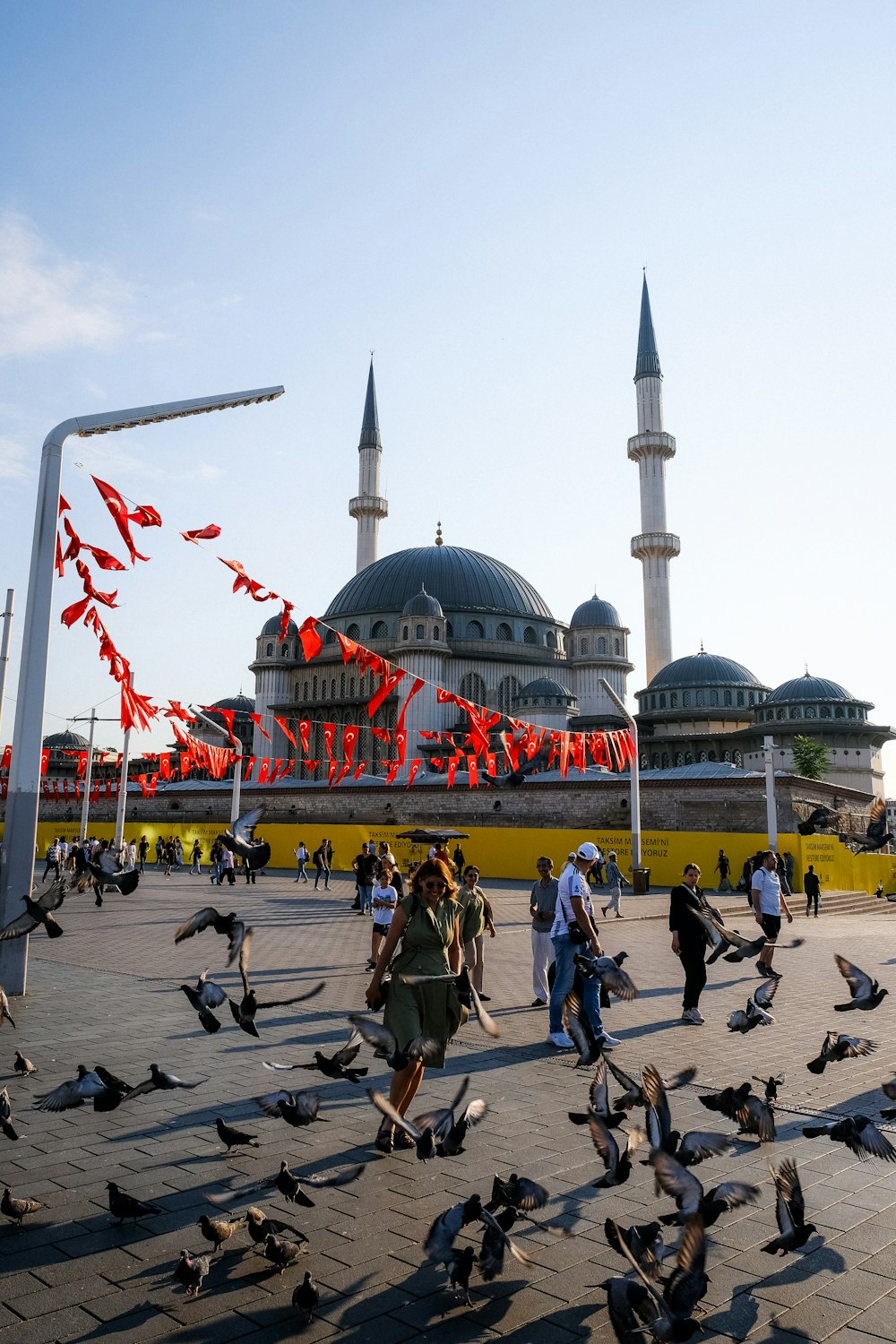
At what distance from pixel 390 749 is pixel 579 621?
1586 cm

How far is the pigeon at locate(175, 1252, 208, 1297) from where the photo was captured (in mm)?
3246

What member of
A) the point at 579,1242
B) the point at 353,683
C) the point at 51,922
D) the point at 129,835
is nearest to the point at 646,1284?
the point at 579,1242

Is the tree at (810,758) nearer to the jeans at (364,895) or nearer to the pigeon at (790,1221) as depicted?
the jeans at (364,895)

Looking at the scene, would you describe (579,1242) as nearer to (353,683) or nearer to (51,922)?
(51,922)

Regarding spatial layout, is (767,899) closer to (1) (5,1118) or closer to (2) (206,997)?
(2) (206,997)

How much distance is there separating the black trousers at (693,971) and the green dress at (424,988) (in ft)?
13.0

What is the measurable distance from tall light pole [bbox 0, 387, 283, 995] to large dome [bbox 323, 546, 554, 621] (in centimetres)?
5006

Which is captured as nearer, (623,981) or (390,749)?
(623,981)

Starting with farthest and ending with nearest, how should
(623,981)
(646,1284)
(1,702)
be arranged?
(1,702) < (623,981) < (646,1284)

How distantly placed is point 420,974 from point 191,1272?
1776 mm

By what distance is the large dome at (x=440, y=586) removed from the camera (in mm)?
60812

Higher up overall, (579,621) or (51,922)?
(579,621)

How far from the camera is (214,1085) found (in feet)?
19.6

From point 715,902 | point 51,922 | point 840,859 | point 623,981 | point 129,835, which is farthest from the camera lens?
point 129,835
